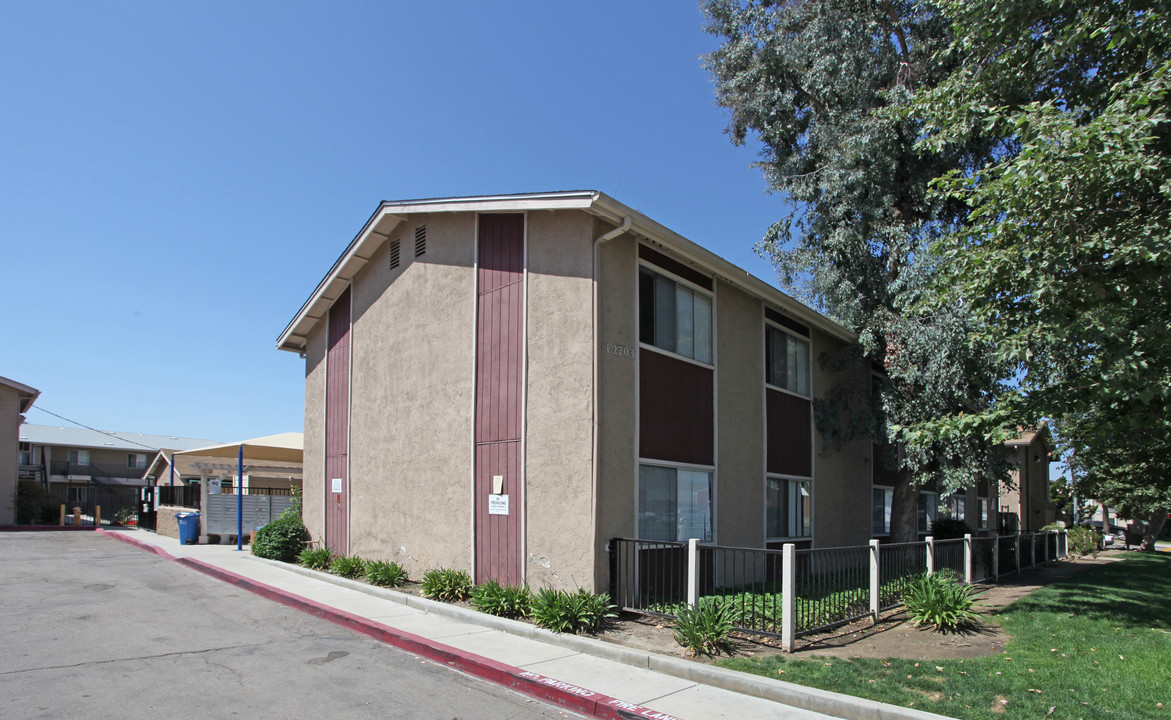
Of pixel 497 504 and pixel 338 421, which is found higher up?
pixel 338 421

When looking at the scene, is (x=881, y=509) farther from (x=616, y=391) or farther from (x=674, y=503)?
(x=616, y=391)

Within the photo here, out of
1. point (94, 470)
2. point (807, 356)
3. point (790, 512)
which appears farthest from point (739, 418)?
point (94, 470)

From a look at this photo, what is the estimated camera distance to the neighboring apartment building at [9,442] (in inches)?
1486

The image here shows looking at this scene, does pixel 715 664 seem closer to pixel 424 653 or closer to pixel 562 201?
pixel 424 653

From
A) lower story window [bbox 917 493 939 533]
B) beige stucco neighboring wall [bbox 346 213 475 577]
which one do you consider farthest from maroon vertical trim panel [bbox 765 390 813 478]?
lower story window [bbox 917 493 939 533]

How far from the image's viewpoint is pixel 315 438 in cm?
1988

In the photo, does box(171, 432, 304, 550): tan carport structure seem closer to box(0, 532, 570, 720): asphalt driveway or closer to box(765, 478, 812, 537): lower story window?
box(0, 532, 570, 720): asphalt driveway

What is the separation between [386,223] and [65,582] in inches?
377

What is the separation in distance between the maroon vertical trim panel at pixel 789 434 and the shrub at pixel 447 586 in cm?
674

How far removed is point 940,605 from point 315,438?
15449 mm

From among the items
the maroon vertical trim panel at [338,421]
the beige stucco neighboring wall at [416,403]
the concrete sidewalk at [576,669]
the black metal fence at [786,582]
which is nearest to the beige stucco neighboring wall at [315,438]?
the maroon vertical trim panel at [338,421]

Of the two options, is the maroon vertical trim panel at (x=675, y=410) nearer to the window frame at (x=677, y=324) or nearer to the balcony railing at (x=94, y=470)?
the window frame at (x=677, y=324)

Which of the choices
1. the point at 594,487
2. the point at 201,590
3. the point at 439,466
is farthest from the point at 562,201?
the point at 201,590

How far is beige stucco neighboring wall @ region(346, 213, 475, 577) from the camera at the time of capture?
44.3 feet
